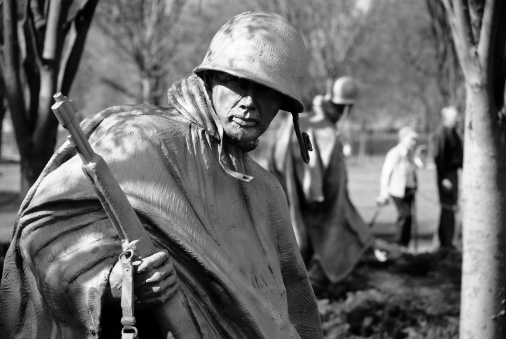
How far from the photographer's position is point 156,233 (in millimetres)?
2551

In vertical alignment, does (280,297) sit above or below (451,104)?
above

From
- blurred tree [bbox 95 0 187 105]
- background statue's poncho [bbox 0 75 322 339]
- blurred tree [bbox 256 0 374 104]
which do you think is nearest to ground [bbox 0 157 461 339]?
background statue's poncho [bbox 0 75 322 339]

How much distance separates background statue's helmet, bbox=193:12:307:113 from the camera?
2.65m

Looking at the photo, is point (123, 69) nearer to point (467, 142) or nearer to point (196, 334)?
point (467, 142)

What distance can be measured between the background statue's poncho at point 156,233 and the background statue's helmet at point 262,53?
17 cm

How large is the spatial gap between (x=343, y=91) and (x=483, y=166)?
4594mm

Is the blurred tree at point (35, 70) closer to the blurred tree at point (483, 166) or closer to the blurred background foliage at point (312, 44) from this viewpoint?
the blurred tree at point (483, 166)

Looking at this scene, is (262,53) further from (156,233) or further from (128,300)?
(128,300)

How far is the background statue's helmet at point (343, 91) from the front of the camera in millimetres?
10297

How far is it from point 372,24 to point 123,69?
769cm

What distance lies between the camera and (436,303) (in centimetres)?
866

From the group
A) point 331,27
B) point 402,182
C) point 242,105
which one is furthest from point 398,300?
point 331,27

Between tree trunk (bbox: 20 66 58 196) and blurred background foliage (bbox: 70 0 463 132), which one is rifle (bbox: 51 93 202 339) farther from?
blurred background foliage (bbox: 70 0 463 132)

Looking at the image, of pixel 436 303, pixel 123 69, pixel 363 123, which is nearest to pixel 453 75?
pixel 436 303
